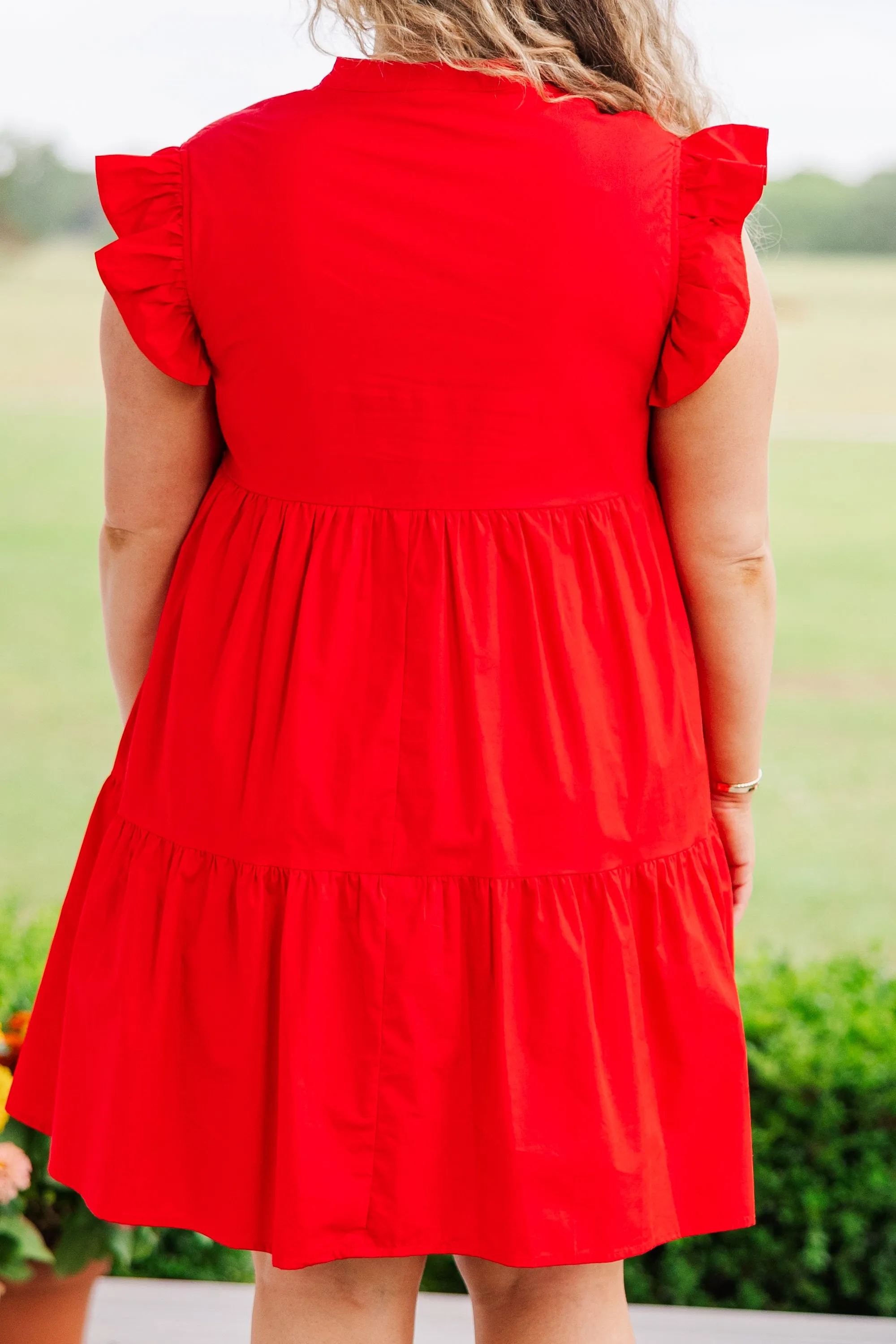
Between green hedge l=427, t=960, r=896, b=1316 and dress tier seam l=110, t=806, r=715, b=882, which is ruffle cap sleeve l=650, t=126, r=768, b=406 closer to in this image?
dress tier seam l=110, t=806, r=715, b=882

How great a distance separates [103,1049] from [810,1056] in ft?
4.23

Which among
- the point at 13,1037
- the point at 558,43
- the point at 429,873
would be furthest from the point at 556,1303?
the point at 558,43

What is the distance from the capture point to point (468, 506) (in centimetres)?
98

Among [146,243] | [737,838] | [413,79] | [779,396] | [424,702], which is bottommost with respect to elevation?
[779,396]

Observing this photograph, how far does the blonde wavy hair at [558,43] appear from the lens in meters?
0.94

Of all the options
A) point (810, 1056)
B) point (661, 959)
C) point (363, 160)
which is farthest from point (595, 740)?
point (810, 1056)

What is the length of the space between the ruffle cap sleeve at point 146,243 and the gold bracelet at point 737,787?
623 millimetres

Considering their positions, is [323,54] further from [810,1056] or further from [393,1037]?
[810,1056]

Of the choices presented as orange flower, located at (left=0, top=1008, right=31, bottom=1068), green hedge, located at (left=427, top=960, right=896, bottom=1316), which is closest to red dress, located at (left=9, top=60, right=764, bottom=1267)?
orange flower, located at (left=0, top=1008, right=31, bottom=1068)

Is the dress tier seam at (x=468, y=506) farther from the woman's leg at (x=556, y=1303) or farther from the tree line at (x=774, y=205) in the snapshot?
the tree line at (x=774, y=205)

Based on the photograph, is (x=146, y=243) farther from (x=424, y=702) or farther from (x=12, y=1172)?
(x=12, y=1172)

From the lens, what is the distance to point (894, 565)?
28.9 feet

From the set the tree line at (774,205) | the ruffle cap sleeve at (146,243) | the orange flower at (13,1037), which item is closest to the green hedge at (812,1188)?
the orange flower at (13,1037)

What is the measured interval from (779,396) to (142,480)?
7533 millimetres
